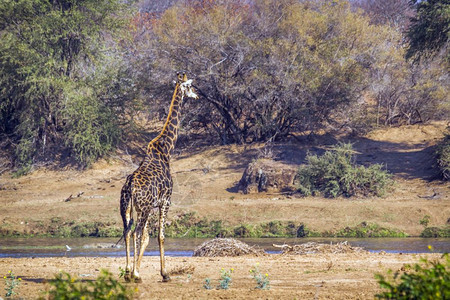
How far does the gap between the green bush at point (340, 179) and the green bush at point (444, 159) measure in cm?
202

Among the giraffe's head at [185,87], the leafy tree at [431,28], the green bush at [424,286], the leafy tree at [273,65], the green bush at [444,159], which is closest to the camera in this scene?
the green bush at [424,286]

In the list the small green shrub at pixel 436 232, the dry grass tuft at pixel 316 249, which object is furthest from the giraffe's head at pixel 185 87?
the small green shrub at pixel 436 232

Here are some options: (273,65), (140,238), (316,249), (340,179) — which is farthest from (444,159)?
(140,238)

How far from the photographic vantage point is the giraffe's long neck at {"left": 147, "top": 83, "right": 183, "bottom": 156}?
11.1 meters

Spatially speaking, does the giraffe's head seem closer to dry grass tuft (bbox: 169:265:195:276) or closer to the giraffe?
the giraffe

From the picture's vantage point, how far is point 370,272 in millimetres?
10273

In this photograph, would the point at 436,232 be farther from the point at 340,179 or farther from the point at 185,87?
the point at 185,87

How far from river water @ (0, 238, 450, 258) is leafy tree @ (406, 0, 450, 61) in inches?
421

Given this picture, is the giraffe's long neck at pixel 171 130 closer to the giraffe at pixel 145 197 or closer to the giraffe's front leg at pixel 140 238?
the giraffe at pixel 145 197

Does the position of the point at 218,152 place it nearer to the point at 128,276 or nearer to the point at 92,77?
the point at 92,77

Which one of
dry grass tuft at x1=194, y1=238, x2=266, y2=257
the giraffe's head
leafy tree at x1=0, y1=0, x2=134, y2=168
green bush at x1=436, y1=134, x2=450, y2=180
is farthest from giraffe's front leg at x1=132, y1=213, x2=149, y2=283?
leafy tree at x1=0, y1=0, x2=134, y2=168

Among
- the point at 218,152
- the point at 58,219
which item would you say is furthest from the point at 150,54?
the point at 58,219

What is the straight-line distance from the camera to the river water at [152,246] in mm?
15578

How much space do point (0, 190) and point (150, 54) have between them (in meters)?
9.75
